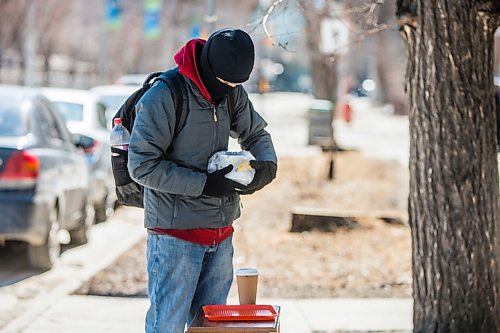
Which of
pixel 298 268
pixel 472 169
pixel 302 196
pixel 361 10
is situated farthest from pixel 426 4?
pixel 302 196

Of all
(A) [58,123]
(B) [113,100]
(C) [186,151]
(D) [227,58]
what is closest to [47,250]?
(A) [58,123]

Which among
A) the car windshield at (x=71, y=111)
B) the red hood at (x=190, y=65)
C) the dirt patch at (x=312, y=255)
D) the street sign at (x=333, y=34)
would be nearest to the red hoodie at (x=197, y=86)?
the red hood at (x=190, y=65)

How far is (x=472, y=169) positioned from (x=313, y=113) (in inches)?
680

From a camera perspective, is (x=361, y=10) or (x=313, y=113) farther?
(x=313, y=113)

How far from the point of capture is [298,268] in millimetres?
9359

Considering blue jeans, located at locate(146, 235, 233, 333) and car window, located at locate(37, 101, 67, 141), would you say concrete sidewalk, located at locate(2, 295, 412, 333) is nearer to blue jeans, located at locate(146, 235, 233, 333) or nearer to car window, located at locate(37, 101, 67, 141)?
car window, located at locate(37, 101, 67, 141)

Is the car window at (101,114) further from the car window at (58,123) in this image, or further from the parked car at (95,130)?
the car window at (58,123)

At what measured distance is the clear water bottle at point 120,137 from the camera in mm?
4422

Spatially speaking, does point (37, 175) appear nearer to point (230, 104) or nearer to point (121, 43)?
point (230, 104)

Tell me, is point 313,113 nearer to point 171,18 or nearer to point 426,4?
point 426,4

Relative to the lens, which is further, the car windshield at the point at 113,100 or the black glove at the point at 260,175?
the car windshield at the point at 113,100

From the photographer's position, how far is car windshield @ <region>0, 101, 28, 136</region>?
30.2ft

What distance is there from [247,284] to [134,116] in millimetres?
881

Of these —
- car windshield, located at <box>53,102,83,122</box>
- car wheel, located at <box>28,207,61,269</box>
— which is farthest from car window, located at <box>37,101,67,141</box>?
car windshield, located at <box>53,102,83,122</box>
